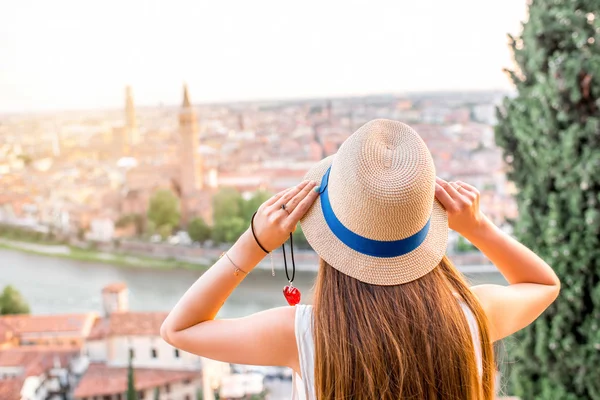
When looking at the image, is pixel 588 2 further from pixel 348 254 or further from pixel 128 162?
pixel 128 162

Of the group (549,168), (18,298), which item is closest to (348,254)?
(549,168)

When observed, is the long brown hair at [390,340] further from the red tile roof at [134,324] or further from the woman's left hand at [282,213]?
the red tile roof at [134,324]

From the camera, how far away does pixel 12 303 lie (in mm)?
2557

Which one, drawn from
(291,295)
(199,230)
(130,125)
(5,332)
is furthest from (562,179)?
(5,332)

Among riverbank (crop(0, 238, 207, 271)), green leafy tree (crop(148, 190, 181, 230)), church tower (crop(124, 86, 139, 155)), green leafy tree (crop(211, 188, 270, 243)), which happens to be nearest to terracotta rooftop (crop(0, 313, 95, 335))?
riverbank (crop(0, 238, 207, 271))

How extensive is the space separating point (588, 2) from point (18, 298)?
281cm

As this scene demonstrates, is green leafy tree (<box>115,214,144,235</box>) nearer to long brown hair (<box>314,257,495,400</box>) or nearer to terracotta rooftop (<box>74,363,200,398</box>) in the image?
terracotta rooftop (<box>74,363,200,398</box>)

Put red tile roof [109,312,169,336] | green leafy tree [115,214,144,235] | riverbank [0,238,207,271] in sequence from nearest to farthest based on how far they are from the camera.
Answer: red tile roof [109,312,169,336] → riverbank [0,238,207,271] → green leafy tree [115,214,144,235]

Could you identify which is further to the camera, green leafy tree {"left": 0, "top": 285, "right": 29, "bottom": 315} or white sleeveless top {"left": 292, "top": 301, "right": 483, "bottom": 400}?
green leafy tree {"left": 0, "top": 285, "right": 29, "bottom": 315}

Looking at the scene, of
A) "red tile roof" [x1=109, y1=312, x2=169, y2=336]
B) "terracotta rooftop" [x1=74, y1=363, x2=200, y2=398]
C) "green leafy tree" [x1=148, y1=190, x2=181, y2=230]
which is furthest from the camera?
"green leafy tree" [x1=148, y1=190, x2=181, y2=230]

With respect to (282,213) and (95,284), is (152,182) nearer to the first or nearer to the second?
(95,284)

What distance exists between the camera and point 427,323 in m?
0.68

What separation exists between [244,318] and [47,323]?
7.44 feet

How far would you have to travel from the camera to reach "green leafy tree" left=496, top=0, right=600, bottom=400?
1.89 meters
